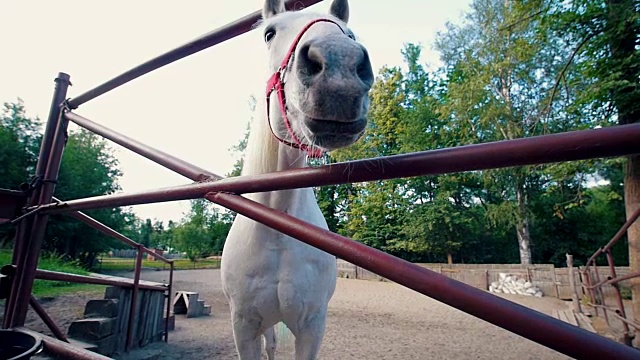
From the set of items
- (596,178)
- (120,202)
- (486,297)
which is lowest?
(486,297)

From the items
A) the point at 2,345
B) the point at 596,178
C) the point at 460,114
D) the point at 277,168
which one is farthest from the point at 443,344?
the point at 596,178

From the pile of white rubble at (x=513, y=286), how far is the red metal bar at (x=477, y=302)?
14.1m

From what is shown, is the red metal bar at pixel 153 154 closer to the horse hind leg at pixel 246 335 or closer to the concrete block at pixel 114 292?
the horse hind leg at pixel 246 335

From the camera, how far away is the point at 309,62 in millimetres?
983

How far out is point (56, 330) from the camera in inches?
74.3

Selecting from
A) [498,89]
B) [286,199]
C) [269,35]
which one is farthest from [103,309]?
[498,89]

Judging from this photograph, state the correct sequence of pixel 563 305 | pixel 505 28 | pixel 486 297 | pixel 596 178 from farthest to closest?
pixel 596 178
pixel 563 305
pixel 505 28
pixel 486 297

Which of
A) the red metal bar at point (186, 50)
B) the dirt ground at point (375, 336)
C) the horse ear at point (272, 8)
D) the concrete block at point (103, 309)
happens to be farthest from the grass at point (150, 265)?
the horse ear at point (272, 8)

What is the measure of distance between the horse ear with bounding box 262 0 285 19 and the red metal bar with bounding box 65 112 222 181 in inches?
31.5

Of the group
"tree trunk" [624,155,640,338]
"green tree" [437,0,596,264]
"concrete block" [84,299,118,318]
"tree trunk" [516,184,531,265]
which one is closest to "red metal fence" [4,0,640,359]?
"concrete block" [84,299,118,318]

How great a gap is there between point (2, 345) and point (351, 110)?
162 cm

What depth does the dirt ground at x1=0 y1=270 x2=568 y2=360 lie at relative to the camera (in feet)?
16.4

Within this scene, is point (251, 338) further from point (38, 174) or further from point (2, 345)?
point (38, 174)

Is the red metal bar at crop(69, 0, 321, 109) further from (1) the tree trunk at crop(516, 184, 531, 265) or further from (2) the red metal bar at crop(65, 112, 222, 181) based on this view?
(1) the tree trunk at crop(516, 184, 531, 265)
